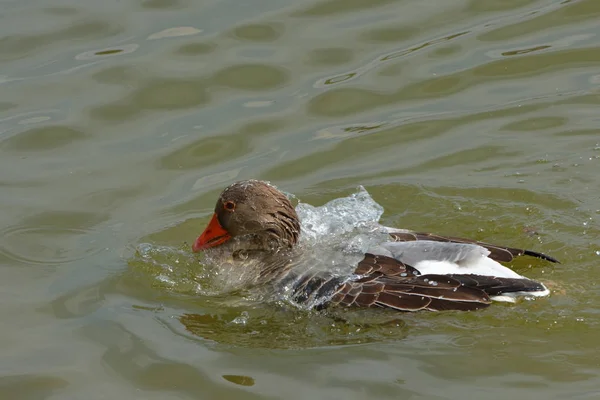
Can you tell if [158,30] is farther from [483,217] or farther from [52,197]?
[483,217]

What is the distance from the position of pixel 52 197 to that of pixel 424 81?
504 centimetres

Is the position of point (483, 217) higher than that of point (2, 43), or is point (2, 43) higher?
point (2, 43)

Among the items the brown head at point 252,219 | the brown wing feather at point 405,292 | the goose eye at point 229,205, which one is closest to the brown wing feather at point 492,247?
the brown wing feather at point 405,292

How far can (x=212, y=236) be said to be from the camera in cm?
972

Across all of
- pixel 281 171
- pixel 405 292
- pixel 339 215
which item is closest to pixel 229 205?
pixel 339 215

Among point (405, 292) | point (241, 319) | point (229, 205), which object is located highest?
point (229, 205)

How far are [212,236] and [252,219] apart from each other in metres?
0.45

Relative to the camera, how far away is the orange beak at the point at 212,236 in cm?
972

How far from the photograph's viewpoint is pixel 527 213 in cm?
1018

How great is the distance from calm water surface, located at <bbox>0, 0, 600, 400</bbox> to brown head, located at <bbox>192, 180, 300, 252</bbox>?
0.52 m

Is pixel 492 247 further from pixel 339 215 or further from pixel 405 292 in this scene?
pixel 339 215

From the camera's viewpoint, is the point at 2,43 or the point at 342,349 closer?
the point at 342,349

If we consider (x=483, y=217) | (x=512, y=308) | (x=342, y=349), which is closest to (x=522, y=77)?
(x=483, y=217)

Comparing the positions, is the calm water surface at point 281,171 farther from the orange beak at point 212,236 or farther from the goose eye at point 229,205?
the goose eye at point 229,205
